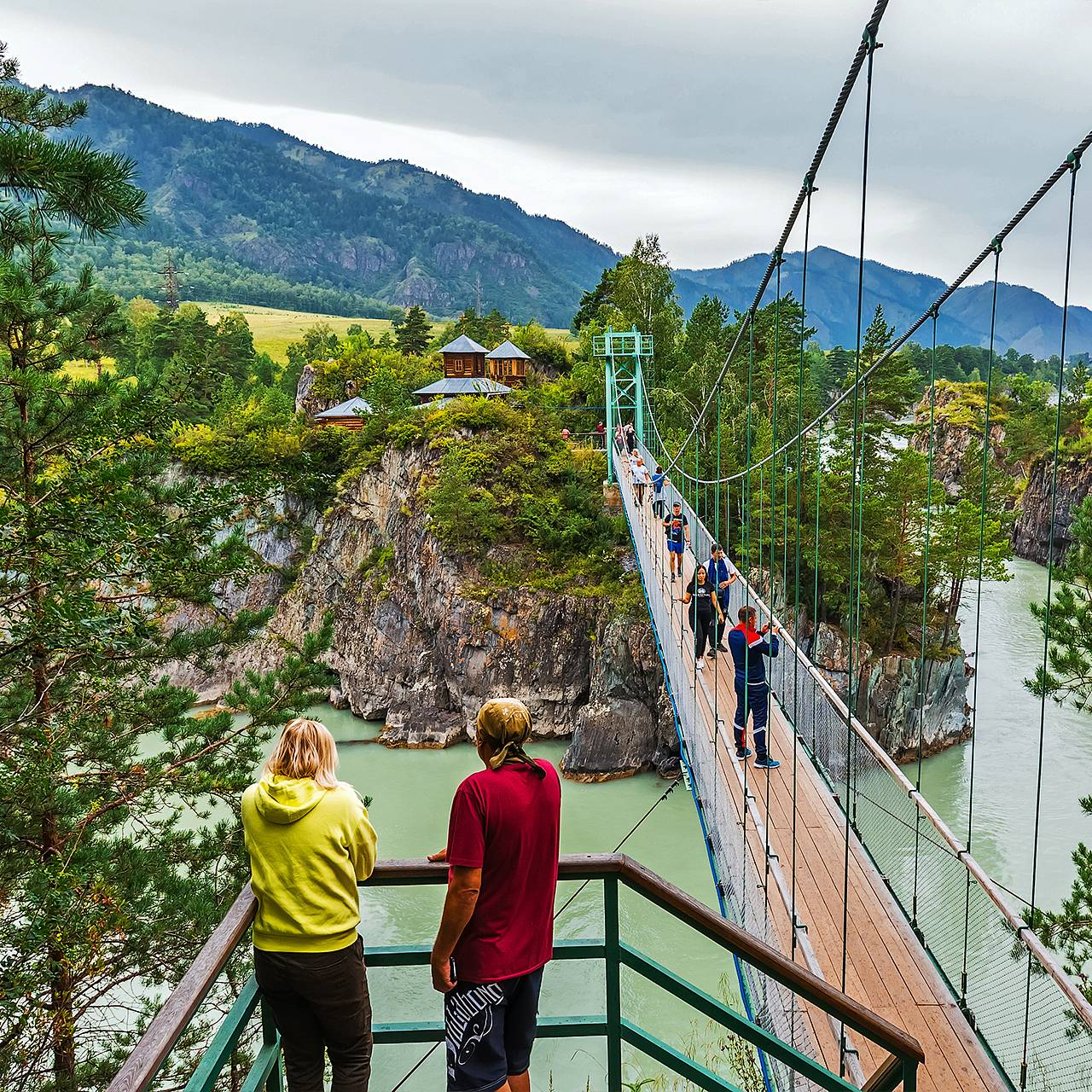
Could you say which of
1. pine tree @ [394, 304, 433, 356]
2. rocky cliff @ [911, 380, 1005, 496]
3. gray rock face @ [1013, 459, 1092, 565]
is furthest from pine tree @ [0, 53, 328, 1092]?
pine tree @ [394, 304, 433, 356]

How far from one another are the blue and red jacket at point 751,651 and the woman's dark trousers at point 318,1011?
372cm

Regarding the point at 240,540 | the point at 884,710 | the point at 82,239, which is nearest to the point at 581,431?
the point at 884,710

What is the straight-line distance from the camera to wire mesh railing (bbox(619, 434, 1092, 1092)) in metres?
3.91

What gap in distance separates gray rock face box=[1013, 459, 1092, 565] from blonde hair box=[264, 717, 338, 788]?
21.7 metres

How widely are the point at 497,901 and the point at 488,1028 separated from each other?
282mm

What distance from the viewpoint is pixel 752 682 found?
5344 millimetres

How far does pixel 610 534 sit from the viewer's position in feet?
58.6

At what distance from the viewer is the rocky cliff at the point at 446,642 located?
15766mm

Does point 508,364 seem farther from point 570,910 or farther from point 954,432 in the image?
point 570,910

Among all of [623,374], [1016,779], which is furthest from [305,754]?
[623,374]

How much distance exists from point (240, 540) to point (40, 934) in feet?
9.77

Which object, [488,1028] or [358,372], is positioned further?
[358,372]

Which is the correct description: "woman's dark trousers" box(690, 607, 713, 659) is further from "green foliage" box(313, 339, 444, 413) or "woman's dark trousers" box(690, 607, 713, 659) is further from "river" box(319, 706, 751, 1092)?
"green foliage" box(313, 339, 444, 413)

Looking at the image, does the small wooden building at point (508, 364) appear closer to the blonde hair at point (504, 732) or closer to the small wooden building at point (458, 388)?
the small wooden building at point (458, 388)
